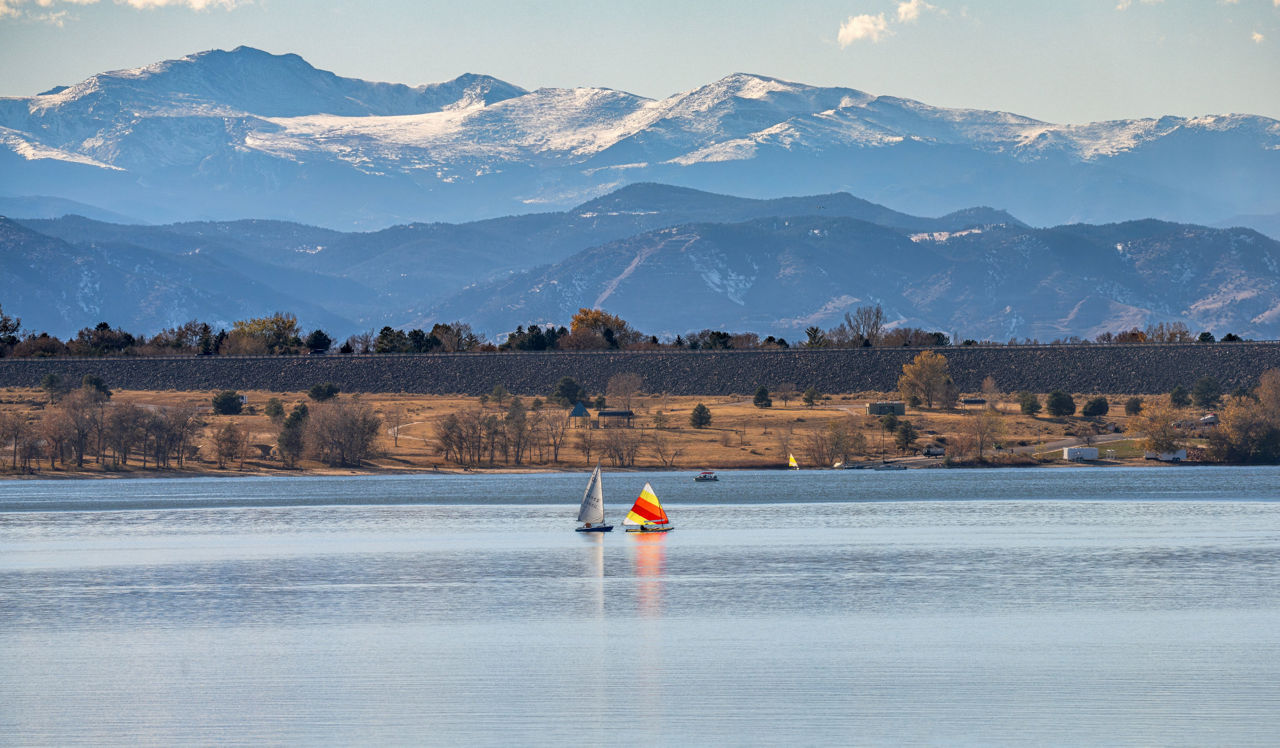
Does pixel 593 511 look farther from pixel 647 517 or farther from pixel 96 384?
pixel 96 384

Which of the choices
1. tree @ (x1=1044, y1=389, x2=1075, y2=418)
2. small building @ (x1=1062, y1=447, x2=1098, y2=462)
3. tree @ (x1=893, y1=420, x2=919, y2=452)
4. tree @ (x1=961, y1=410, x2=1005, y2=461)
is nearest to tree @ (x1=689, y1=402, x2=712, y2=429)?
tree @ (x1=893, y1=420, x2=919, y2=452)

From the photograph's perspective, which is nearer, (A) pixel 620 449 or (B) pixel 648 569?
(B) pixel 648 569

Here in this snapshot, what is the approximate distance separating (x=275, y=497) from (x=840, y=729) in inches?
3169

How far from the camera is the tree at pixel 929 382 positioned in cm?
15325

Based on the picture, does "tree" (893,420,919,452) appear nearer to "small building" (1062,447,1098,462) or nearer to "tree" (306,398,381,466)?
"small building" (1062,447,1098,462)

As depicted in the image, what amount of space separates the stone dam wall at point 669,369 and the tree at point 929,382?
27.9 ft

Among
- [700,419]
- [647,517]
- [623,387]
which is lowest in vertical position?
[647,517]

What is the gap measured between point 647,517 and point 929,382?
281ft

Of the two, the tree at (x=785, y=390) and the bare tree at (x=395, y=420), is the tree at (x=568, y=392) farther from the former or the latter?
the tree at (x=785, y=390)

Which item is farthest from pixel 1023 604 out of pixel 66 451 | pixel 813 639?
pixel 66 451

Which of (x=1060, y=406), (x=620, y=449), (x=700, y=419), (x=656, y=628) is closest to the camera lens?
(x=656, y=628)

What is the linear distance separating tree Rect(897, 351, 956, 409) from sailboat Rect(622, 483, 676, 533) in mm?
82143

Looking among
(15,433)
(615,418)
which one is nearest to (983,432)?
(615,418)

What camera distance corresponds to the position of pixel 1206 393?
149875mm
